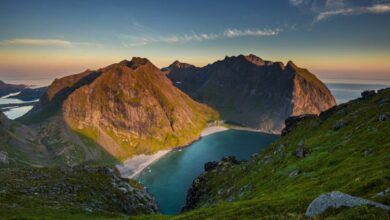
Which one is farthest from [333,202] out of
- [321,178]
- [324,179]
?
[321,178]

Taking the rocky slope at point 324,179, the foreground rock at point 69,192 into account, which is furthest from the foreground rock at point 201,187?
the foreground rock at point 69,192

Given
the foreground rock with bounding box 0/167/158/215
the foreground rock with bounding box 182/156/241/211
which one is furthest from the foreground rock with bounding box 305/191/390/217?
the foreground rock with bounding box 182/156/241/211

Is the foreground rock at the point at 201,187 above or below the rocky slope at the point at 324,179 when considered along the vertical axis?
below

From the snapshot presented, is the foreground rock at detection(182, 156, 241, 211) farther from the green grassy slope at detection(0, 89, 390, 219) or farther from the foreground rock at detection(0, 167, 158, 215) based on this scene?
the foreground rock at detection(0, 167, 158, 215)

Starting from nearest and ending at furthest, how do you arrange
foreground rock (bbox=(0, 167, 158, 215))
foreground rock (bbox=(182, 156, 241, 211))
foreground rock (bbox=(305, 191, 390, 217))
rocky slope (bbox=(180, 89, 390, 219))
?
foreground rock (bbox=(305, 191, 390, 217)) → rocky slope (bbox=(180, 89, 390, 219)) → foreground rock (bbox=(0, 167, 158, 215)) → foreground rock (bbox=(182, 156, 241, 211))

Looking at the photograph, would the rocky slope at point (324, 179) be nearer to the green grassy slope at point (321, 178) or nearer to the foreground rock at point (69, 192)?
the green grassy slope at point (321, 178)

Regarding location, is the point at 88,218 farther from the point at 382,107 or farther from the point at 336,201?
the point at 382,107

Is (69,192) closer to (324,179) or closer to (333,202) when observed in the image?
(324,179)
